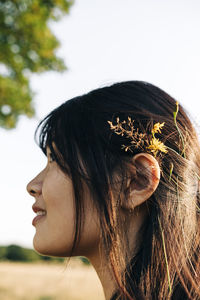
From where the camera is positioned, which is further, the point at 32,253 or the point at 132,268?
the point at 32,253

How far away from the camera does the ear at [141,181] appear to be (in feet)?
5.74

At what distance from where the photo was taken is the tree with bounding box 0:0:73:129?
7773 mm

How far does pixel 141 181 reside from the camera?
179cm

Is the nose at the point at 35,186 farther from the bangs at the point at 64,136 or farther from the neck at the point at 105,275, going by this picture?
the neck at the point at 105,275

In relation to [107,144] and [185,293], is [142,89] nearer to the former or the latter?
[107,144]

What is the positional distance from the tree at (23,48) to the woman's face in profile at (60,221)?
632 centimetres

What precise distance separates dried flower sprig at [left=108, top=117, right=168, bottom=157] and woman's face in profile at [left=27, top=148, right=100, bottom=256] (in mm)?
324

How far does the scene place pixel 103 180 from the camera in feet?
5.82

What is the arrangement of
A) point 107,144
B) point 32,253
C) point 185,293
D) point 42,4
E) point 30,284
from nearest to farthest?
1. point 185,293
2. point 107,144
3. point 42,4
4. point 30,284
5. point 32,253

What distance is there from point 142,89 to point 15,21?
6.56 meters

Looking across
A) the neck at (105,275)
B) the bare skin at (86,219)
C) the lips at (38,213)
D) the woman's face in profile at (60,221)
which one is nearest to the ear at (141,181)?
the bare skin at (86,219)

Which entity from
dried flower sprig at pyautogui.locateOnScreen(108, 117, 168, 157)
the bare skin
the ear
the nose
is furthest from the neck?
dried flower sprig at pyautogui.locateOnScreen(108, 117, 168, 157)

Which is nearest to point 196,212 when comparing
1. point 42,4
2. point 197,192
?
point 197,192

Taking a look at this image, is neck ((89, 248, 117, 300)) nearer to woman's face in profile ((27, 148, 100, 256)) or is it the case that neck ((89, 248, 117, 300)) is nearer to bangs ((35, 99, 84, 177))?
woman's face in profile ((27, 148, 100, 256))
